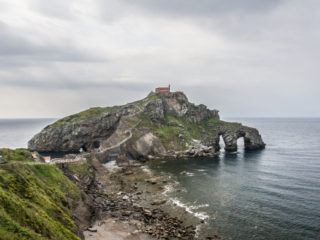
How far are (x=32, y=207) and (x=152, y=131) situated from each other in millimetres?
97350

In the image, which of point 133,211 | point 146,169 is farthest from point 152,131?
point 133,211

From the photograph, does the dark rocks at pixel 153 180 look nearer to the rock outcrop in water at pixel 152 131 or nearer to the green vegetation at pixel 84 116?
the rock outcrop in water at pixel 152 131

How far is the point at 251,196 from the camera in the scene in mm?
55125

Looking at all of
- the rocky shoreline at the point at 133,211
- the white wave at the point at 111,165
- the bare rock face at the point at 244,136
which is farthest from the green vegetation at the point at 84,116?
the bare rock face at the point at 244,136

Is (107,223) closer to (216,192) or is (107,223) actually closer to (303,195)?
(216,192)

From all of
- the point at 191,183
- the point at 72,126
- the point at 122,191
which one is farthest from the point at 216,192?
the point at 72,126

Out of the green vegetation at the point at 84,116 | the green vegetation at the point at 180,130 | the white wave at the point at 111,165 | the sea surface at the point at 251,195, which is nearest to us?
the sea surface at the point at 251,195

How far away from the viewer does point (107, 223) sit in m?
41.2

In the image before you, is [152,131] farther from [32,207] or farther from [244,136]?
[32,207]

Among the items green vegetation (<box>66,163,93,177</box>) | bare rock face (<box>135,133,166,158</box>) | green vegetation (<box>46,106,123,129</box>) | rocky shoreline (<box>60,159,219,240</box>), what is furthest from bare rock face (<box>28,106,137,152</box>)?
green vegetation (<box>66,163,93,177</box>)

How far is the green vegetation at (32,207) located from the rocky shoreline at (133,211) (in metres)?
7.49

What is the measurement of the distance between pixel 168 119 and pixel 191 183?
76.1 meters

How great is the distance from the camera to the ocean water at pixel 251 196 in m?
39.4

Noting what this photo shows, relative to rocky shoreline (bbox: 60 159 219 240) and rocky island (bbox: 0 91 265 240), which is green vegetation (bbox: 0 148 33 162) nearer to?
rocky island (bbox: 0 91 265 240)
